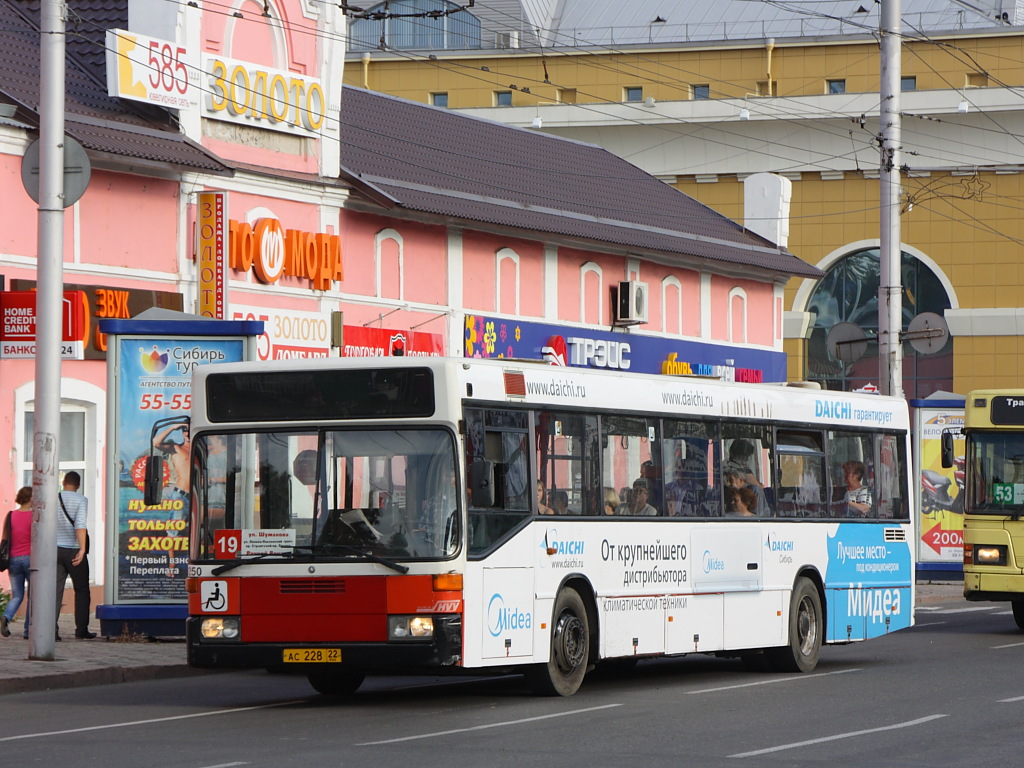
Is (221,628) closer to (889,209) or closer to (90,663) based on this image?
(90,663)

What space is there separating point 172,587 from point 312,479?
6.75m

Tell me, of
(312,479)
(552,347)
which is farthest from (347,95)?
(312,479)

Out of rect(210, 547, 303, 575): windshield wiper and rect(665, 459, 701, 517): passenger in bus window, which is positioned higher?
rect(665, 459, 701, 517): passenger in bus window

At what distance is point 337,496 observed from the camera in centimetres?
1395

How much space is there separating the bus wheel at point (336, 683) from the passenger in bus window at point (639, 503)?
2.56 m

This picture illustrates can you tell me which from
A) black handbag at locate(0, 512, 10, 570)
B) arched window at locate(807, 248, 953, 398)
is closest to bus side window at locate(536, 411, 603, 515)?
black handbag at locate(0, 512, 10, 570)

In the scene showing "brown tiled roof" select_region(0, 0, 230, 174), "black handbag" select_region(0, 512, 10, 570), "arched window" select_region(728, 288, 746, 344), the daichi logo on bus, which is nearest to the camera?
the daichi logo on bus

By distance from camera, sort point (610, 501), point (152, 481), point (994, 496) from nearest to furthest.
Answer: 1. point (152, 481)
2. point (610, 501)
3. point (994, 496)

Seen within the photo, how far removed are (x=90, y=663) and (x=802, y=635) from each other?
664 cm

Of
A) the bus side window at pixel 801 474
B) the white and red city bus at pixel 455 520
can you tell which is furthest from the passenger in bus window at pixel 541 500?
the bus side window at pixel 801 474

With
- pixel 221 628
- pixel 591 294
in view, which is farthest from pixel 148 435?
pixel 591 294

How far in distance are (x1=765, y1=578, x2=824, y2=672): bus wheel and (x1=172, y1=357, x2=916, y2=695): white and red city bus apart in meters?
A: 0.93

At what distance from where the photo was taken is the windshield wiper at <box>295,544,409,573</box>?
1380cm

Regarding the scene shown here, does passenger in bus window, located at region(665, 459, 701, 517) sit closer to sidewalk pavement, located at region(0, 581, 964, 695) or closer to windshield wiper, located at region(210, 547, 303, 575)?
windshield wiper, located at region(210, 547, 303, 575)
